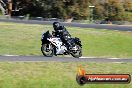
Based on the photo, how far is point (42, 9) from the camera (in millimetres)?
81438

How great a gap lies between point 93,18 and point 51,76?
210ft

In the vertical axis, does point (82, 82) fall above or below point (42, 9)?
above

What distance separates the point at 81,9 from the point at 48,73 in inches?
2426

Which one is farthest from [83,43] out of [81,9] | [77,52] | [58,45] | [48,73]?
[81,9]

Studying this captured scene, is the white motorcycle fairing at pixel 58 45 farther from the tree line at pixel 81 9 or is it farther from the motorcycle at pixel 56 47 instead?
the tree line at pixel 81 9

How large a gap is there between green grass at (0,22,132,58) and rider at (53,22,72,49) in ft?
9.70

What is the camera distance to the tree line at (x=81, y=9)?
79.2 meters

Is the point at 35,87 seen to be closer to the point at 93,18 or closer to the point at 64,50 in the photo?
the point at 64,50

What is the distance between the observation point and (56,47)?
77.3 ft

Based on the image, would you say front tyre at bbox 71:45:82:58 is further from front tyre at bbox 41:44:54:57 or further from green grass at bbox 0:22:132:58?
green grass at bbox 0:22:132:58

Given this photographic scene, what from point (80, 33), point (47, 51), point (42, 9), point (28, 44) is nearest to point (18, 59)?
point (47, 51)

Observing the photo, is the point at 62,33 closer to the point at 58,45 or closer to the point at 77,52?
the point at 58,45

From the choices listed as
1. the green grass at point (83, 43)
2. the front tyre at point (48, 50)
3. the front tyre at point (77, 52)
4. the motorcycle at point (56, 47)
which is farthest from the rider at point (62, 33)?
the green grass at point (83, 43)

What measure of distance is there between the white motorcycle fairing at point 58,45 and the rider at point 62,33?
8.6 inches
